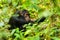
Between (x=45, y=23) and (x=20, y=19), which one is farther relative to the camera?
(x=20, y=19)

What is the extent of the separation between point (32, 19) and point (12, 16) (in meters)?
0.31

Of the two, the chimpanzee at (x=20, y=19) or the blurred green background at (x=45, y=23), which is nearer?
the blurred green background at (x=45, y=23)

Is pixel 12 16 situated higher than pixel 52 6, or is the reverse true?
pixel 12 16

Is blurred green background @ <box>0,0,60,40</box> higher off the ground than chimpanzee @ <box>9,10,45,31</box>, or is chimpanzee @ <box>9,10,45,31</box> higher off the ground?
chimpanzee @ <box>9,10,45,31</box>

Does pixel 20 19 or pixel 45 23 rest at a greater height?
pixel 20 19

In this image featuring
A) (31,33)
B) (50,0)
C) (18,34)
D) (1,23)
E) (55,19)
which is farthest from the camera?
(1,23)

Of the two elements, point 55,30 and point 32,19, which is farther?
point 32,19

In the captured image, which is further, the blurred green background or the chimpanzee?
the chimpanzee

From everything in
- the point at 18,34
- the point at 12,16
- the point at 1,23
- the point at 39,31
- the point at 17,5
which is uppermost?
the point at 17,5

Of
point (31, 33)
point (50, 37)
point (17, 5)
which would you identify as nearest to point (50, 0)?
point (50, 37)

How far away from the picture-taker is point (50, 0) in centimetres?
158

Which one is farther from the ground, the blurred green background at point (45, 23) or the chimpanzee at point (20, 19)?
the chimpanzee at point (20, 19)

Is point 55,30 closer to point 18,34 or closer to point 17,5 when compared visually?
point 18,34

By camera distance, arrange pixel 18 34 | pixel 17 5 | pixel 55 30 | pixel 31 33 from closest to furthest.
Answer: pixel 55 30
pixel 31 33
pixel 18 34
pixel 17 5
